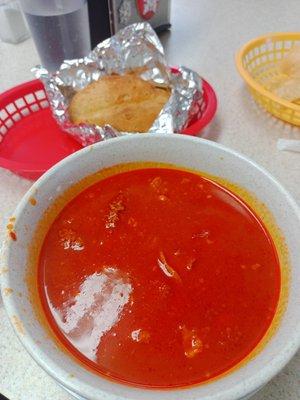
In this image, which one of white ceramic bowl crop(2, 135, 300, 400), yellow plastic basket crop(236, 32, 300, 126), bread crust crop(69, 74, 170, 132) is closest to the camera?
white ceramic bowl crop(2, 135, 300, 400)

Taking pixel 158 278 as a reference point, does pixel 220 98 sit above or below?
below

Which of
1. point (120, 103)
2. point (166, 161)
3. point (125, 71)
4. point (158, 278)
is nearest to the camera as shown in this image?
point (158, 278)

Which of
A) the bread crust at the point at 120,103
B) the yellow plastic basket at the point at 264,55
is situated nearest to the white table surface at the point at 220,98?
the yellow plastic basket at the point at 264,55

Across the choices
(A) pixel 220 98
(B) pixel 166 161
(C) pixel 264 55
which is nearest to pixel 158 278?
(B) pixel 166 161

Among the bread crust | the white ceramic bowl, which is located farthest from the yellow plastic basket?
the white ceramic bowl

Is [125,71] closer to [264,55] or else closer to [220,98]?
[220,98]

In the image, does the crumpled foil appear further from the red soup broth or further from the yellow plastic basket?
the red soup broth
